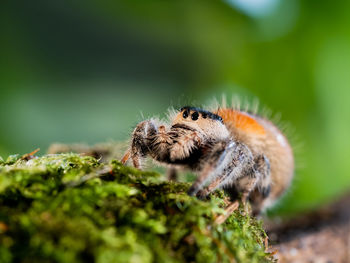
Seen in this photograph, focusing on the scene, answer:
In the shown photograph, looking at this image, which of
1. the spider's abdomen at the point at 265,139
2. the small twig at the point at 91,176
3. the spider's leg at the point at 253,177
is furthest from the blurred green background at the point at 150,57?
the small twig at the point at 91,176

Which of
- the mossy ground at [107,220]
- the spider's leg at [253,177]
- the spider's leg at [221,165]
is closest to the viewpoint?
the mossy ground at [107,220]

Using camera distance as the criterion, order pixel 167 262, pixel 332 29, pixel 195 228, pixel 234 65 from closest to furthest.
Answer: pixel 167 262 → pixel 195 228 → pixel 332 29 → pixel 234 65

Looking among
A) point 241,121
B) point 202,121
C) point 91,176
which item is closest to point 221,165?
point 202,121

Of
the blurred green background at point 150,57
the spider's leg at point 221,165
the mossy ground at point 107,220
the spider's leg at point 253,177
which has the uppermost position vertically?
the blurred green background at point 150,57

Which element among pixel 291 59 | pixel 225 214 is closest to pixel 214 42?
pixel 291 59

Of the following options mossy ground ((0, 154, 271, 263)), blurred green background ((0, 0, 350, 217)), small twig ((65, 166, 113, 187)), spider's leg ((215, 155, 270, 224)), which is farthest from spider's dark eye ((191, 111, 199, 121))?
blurred green background ((0, 0, 350, 217))

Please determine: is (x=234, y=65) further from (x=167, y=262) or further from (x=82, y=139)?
(x=167, y=262)

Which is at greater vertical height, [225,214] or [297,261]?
[297,261]

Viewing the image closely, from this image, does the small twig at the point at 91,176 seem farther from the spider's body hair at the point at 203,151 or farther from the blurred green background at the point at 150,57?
the blurred green background at the point at 150,57

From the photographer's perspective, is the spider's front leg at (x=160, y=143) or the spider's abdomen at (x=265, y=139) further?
the spider's abdomen at (x=265, y=139)
